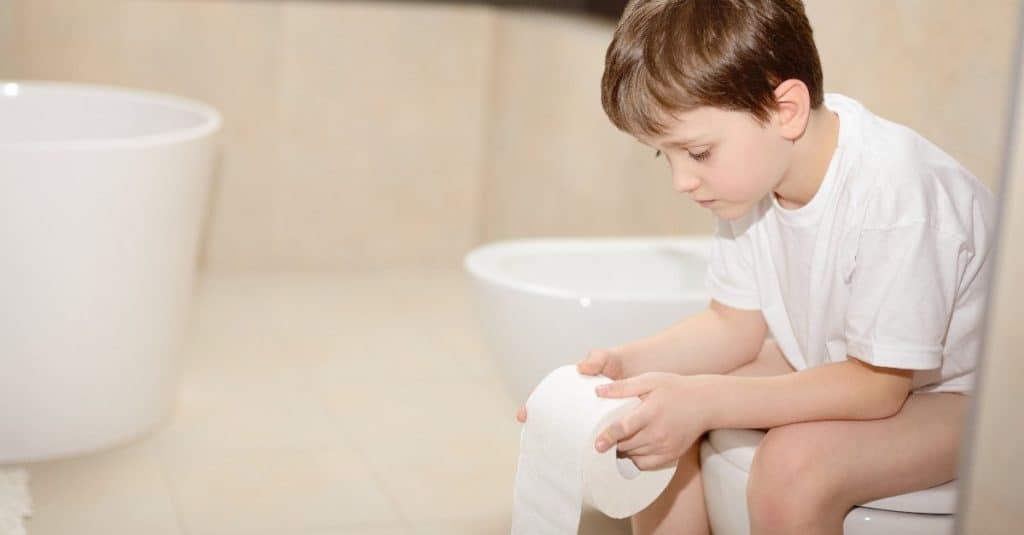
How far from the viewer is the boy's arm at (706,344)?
1.47m

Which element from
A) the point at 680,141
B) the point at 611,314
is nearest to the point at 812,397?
the point at 680,141

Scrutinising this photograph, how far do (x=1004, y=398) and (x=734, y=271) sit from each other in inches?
21.6

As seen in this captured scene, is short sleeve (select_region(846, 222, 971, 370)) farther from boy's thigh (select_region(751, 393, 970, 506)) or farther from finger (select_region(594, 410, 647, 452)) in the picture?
finger (select_region(594, 410, 647, 452))

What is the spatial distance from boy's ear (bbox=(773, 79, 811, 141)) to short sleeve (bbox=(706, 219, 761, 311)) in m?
0.21

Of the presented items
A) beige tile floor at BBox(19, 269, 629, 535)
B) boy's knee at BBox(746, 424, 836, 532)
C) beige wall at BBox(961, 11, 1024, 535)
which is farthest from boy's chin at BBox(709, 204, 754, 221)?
beige tile floor at BBox(19, 269, 629, 535)

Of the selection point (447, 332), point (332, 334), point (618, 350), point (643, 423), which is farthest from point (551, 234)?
point (643, 423)

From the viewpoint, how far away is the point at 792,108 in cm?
130

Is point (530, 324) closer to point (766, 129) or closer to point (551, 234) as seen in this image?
point (766, 129)

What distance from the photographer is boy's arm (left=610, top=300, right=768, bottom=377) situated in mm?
1473

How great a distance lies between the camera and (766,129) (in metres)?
1.30

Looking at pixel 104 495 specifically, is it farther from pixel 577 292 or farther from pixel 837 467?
pixel 837 467

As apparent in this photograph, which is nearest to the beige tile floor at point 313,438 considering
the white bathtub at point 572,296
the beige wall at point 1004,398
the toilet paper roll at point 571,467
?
the white bathtub at point 572,296

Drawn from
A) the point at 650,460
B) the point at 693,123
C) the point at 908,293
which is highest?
the point at 693,123

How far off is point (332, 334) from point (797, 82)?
170 cm
